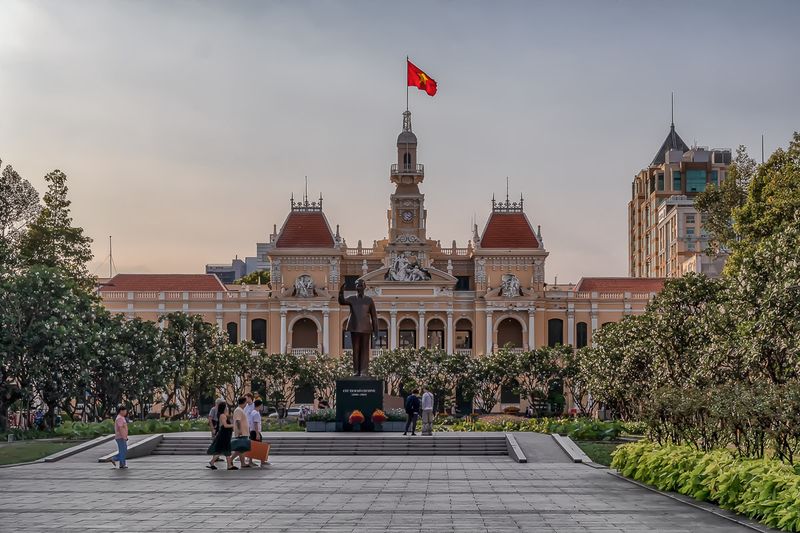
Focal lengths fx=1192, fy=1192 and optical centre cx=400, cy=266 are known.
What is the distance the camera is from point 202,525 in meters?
17.1

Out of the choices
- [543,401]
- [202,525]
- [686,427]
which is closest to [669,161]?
[543,401]

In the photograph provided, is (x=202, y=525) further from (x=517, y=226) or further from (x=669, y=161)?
(x=669, y=161)

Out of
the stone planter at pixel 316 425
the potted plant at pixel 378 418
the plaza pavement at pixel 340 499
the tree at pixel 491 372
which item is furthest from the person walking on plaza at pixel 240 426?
the tree at pixel 491 372

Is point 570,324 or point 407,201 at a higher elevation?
point 407,201

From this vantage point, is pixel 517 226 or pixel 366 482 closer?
pixel 366 482

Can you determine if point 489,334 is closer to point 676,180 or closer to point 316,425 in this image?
point 676,180

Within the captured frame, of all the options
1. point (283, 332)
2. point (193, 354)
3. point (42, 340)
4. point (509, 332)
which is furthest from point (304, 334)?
point (42, 340)

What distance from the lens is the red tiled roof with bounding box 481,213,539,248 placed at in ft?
301

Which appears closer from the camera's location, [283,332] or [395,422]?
[395,422]

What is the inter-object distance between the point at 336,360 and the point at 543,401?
1401 cm

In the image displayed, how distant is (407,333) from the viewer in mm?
93062

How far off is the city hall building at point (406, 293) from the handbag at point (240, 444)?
205ft

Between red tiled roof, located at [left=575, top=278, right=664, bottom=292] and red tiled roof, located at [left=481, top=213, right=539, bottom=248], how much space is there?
5.50 m

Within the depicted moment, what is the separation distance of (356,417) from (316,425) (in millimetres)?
2324
